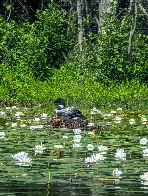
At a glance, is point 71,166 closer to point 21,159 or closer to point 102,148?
point 21,159

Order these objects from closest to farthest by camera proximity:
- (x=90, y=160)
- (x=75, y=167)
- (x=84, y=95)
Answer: (x=75, y=167) → (x=90, y=160) → (x=84, y=95)

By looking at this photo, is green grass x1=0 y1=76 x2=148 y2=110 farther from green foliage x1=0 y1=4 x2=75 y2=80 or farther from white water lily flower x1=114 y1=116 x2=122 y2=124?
green foliage x1=0 y1=4 x2=75 y2=80

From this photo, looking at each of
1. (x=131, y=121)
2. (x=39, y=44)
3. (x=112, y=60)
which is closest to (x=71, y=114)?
(x=131, y=121)

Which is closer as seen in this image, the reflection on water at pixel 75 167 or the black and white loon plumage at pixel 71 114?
the reflection on water at pixel 75 167

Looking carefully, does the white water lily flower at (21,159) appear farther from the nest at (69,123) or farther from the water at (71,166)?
the nest at (69,123)

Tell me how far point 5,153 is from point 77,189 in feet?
10.3

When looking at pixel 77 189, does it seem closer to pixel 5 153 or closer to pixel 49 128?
pixel 5 153

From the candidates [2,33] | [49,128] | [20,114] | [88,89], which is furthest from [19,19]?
[49,128]

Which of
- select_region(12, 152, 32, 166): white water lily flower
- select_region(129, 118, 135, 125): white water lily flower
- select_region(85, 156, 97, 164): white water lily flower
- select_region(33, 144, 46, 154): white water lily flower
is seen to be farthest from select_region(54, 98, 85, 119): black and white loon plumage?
select_region(85, 156, 97, 164): white water lily flower

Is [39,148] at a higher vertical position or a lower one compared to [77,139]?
lower

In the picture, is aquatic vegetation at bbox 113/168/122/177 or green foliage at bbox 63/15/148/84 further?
green foliage at bbox 63/15/148/84

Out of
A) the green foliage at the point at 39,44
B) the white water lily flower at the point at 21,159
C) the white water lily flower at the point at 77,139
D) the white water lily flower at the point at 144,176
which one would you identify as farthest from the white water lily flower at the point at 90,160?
the green foliage at the point at 39,44

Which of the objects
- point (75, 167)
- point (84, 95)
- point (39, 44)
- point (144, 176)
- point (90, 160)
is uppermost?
point (39, 44)

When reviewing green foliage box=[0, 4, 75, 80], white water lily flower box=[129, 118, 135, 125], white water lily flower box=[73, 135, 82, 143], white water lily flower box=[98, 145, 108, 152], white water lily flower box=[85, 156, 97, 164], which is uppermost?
green foliage box=[0, 4, 75, 80]
